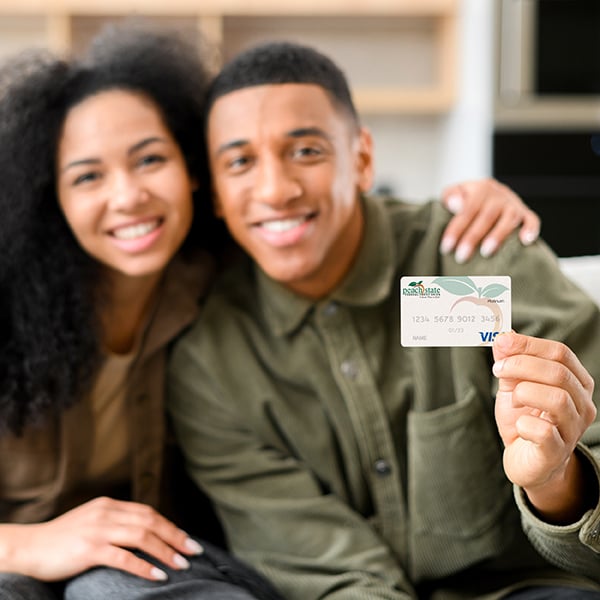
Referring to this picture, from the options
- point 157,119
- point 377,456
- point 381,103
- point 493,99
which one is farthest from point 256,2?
point 377,456

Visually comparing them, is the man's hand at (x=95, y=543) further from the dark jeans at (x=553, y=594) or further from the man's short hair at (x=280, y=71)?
the man's short hair at (x=280, y=71)

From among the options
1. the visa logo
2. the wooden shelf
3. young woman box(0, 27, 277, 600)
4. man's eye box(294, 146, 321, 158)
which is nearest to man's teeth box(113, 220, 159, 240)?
young woman box(0, 27, 277, 600)

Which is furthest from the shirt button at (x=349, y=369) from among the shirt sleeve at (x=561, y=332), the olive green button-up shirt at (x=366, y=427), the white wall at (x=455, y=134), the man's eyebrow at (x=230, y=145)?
the white wall at (x=455, y=134)

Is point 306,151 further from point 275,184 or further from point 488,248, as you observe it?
point 488,248

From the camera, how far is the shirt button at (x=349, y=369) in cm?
121

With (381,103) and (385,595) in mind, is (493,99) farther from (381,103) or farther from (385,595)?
(385,595)

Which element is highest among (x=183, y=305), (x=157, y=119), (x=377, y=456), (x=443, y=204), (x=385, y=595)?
(x=157, y=119)

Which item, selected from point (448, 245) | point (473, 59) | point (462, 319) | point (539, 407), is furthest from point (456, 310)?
point (473, 59)

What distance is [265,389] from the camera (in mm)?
1253

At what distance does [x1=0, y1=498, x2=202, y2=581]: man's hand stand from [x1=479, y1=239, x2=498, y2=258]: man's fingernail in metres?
0.54

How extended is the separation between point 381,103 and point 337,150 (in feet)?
7.58

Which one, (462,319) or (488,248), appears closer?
(462,319)

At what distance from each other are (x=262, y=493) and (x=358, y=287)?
0.32 meters

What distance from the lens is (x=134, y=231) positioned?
124 centimetres
